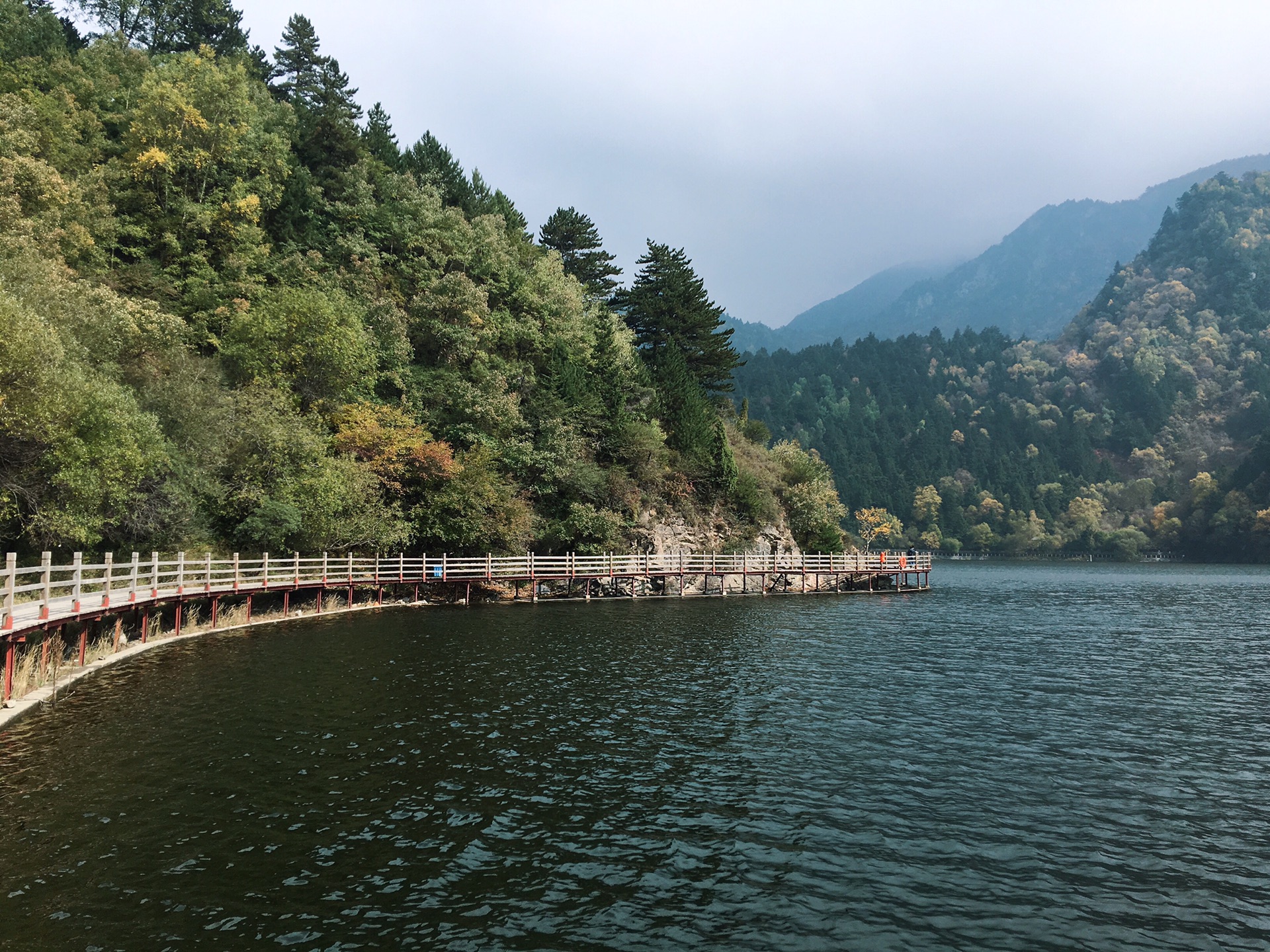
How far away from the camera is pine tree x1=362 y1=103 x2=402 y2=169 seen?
68750mm

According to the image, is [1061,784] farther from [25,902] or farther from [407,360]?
[407,360]

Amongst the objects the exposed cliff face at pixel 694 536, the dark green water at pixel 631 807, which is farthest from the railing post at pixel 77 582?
the exposed cliff face at pixel 694 536

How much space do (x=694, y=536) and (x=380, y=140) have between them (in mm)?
46018

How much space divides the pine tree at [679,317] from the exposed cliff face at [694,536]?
1321 cm

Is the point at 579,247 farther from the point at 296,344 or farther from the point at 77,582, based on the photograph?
the point at 77,582

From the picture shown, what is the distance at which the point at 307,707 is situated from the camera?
59.0 ft

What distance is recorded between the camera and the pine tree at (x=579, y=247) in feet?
247

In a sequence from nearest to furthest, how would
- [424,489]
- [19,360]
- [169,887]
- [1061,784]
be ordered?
[169,887]
[1061,784]
[19,360]
[424,489]

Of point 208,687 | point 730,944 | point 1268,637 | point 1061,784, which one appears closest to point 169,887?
point 730,944

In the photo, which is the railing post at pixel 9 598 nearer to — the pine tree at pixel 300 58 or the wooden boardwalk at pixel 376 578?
the wooden boardwalk at pixel 376 578

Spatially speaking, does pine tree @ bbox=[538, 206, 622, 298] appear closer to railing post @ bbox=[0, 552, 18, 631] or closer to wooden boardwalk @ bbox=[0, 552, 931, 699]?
wooden boardwalk @ bbox=[0, 552, 931, 699]

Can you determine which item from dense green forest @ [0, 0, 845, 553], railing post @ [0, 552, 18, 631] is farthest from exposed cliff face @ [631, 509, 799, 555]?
railing post @ [0, 552, 18, 631]

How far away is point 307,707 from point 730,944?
12992 millimetres

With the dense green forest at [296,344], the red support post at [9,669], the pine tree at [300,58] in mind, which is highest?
the pine tree at [300,58]
